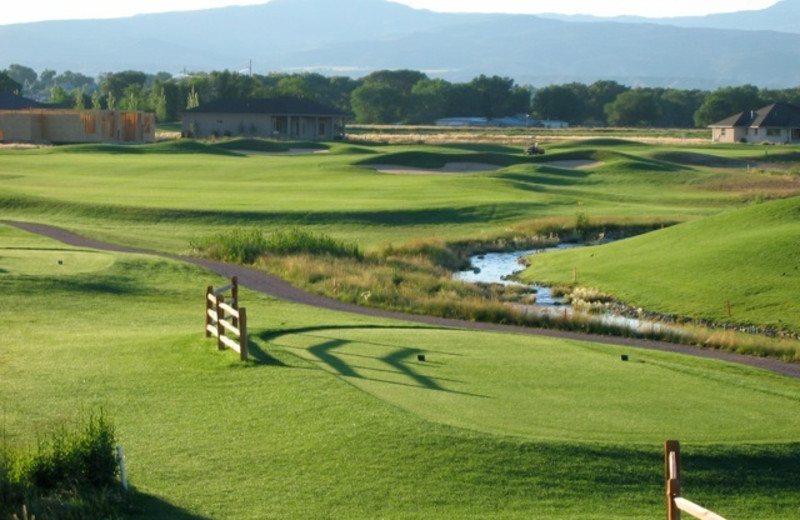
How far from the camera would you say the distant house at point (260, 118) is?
379ft

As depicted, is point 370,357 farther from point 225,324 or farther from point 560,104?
point 560,104

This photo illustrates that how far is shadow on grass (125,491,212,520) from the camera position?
13.7 metres

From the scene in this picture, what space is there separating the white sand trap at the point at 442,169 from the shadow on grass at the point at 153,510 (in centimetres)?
6243

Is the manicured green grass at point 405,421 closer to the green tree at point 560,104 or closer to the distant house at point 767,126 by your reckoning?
the distant house at point 767,126

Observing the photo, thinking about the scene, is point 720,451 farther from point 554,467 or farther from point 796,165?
point 796,165

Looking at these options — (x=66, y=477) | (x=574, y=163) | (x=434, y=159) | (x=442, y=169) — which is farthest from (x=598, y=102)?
(x=66, y=477)

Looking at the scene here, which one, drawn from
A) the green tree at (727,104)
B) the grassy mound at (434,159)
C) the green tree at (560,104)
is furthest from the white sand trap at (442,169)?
the green tree at (560,104)

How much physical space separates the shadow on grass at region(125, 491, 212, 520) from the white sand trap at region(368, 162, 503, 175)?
62432mm

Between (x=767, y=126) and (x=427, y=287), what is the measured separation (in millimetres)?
92519

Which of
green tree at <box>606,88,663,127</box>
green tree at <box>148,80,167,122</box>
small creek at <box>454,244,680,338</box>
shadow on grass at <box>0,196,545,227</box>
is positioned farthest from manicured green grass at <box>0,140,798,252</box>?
green tree at <box>606,88,663,127</box>

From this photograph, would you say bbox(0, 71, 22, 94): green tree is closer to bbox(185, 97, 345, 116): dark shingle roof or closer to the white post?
bbox(185, 97, 345, 116): dark shingle roof

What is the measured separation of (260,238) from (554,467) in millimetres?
27330

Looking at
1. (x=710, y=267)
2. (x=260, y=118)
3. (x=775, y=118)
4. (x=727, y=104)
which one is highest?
(x=727, y=104)

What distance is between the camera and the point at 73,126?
339 ft
